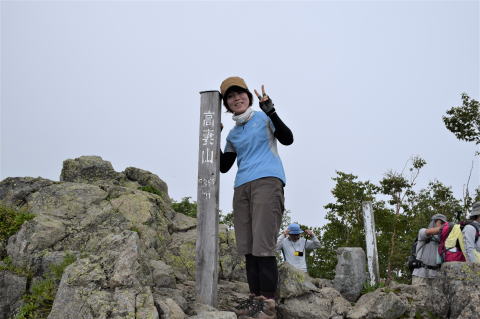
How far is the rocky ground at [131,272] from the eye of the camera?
4.00 metres

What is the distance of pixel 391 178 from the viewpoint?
20.0 meters

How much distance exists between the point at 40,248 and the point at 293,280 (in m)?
3.63

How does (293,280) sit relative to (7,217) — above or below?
below

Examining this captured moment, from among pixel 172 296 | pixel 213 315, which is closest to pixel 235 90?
pixel 172 296

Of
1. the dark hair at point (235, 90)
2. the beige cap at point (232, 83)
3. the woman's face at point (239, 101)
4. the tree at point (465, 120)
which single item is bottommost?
the woman's face at point (239, 101)

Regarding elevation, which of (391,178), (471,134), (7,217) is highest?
(471,134)

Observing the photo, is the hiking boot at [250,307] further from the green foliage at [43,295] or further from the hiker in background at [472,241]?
the hiker in background at [472,241]

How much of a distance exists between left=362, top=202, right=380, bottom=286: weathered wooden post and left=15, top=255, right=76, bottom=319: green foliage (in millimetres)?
7095

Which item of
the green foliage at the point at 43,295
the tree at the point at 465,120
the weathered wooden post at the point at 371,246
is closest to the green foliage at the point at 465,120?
the tree at the point at 465,120

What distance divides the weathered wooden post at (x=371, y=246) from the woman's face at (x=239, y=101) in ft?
20.1

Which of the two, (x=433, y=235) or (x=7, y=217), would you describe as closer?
(x=7, y=217)

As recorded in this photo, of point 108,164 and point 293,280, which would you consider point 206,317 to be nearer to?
point 293,280

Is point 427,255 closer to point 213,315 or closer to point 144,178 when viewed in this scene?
point 213,315

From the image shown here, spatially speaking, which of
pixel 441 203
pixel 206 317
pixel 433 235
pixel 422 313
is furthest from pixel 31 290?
pixel 441 203
